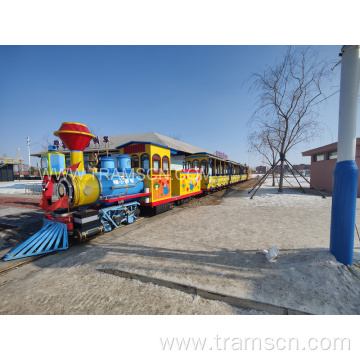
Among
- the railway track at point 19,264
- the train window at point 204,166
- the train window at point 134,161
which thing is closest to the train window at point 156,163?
the train window at point 134,161

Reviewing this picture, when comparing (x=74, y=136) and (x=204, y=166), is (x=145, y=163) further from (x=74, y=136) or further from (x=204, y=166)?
(x=204, y=166)

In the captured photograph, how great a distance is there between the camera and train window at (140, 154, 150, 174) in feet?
22.8

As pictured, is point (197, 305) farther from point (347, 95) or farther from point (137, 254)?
point (347, 95)

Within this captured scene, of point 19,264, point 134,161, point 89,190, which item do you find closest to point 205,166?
point 134,161

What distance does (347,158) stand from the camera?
280cm

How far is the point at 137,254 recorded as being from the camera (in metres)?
3.85

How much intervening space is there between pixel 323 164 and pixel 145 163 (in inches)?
665

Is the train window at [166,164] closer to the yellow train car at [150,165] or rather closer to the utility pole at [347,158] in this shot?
the yellow train car at [150,165]

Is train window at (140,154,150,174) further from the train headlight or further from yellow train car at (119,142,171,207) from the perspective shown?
the train headlight

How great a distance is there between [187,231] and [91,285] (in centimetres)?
306

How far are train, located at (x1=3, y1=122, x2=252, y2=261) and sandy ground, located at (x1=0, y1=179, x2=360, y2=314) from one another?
0.57 meters

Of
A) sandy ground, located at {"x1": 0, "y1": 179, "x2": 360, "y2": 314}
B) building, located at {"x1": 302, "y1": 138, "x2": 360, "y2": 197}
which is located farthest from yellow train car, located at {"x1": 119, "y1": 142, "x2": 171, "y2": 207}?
building, located at {"x1": 302, "y1": 138, "x2": 360, "y2": 197}

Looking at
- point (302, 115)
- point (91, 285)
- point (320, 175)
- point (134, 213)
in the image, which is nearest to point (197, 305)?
point (91, 285)

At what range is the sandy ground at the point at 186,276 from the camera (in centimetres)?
235
